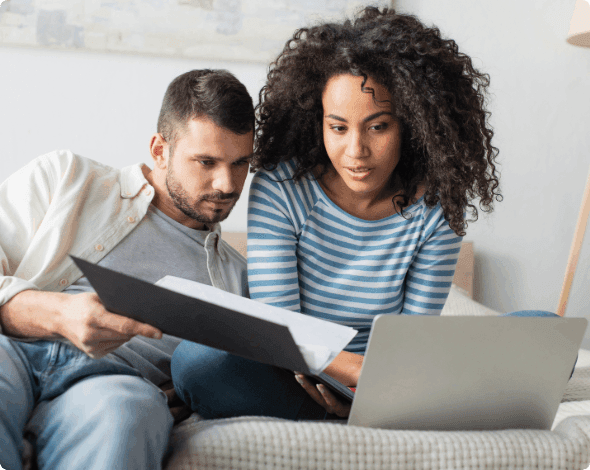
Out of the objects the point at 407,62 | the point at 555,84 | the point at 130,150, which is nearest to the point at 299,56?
the point at 407,62

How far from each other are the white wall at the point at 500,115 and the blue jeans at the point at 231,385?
1155 mm

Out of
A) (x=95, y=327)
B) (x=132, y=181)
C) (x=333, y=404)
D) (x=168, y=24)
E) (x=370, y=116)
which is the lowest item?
(x=333, y=404)

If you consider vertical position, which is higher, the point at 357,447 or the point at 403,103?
the point at 403,103

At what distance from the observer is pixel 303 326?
707 mm

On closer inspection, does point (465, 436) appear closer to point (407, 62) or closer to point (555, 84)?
point (407, 62)

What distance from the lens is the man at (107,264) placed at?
0.64 meters

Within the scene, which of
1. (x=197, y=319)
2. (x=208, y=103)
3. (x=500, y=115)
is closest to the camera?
(x=197, y=319)

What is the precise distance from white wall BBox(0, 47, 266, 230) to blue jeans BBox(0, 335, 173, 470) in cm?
112

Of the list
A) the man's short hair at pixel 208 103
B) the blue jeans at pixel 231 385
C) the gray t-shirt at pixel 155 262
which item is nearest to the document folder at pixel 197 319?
the blue jeans at pixel 231 385

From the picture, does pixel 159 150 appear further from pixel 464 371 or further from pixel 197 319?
pixel 464 371

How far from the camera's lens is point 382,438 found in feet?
2.24

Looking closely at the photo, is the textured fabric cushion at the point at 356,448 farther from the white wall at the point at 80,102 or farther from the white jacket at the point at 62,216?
the white wall at the point at 80,102

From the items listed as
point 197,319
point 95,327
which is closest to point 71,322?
point 95,327

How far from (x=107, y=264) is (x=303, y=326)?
1.62 ft
